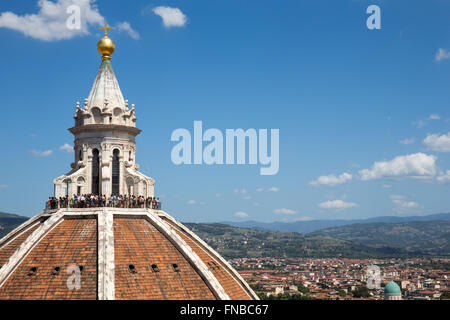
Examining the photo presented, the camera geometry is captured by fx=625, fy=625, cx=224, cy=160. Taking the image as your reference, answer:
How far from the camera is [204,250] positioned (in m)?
30.9

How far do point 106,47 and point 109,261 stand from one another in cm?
1250

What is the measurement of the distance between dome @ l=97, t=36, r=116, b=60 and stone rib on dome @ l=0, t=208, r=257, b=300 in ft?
28.8

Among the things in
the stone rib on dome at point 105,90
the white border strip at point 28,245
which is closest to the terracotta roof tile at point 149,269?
the white border strip at point 28,245

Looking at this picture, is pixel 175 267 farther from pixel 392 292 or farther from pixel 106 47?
pixel 392 292

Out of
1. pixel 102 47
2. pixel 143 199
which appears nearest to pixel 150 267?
pixel 143 199

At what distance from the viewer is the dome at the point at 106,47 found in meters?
32.5

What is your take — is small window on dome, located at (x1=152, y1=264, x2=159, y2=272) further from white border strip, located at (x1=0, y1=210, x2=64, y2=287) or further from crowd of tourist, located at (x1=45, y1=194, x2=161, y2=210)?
white border strip, located at (x1=0, y1=210, x2=64, y2=287)

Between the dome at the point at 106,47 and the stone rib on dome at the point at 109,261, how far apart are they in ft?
28.8

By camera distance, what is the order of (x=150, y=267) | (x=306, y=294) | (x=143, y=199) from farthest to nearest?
(x=306, y=294) → (x=143, y=199) → (x=150, y=267)

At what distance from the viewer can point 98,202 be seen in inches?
1147

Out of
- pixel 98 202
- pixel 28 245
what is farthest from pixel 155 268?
pixel 28 245
